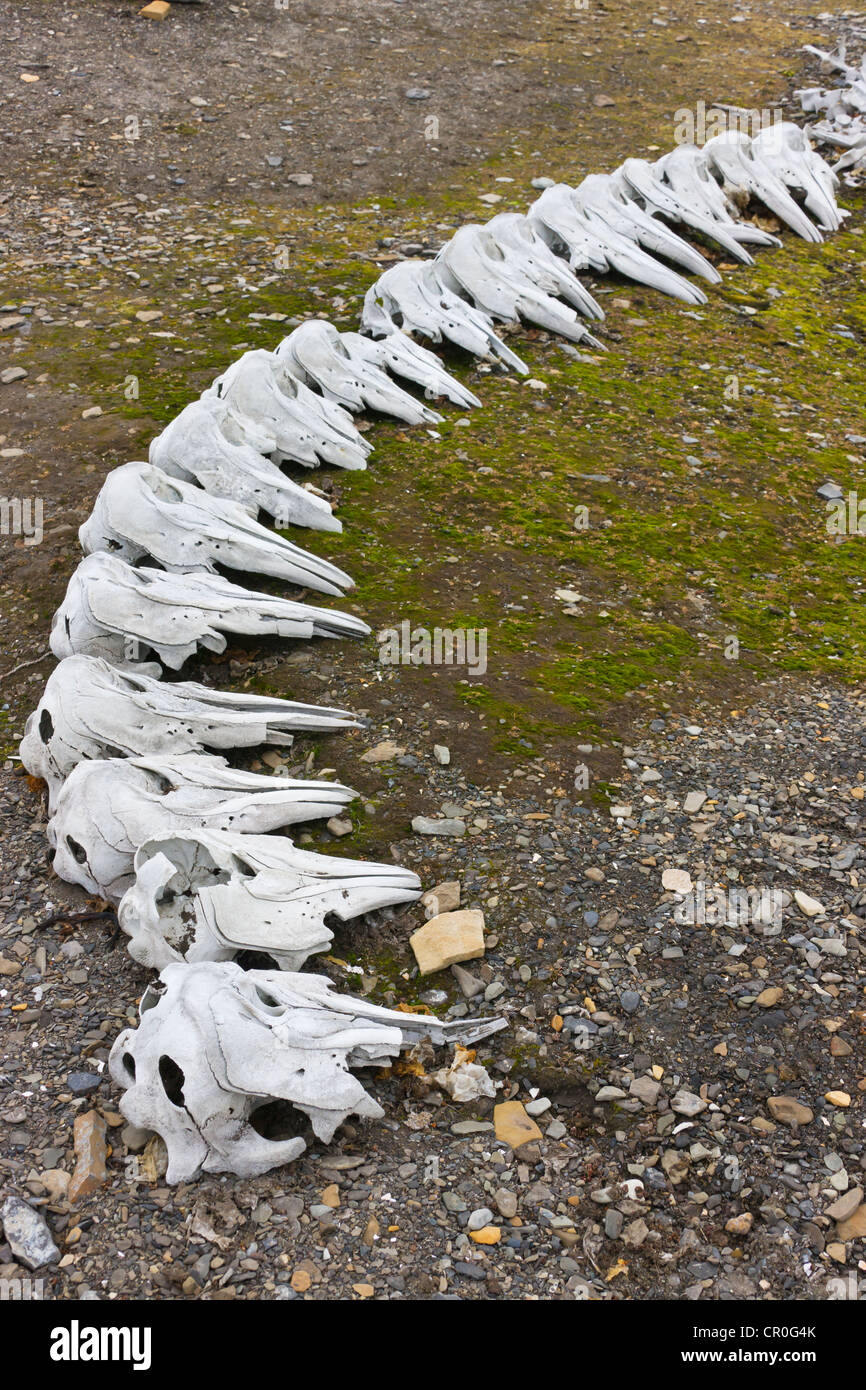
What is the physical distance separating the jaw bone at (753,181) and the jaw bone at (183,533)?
584 cm

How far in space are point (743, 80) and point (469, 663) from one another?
9222 millimetres

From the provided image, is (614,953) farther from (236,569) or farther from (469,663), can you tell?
(236,569)

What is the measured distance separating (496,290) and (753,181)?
3038 millimetres

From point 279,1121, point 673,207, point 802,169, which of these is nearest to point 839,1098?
point 279,1121

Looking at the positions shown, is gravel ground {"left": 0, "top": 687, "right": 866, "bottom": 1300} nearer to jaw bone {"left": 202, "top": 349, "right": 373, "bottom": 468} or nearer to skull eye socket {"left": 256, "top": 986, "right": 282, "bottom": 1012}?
skull eye socket {"left": 256, "top": 986, "right": 282, "bottom": 1012}

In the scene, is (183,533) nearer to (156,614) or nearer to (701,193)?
(156,614)

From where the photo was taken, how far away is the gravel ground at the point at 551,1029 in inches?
118

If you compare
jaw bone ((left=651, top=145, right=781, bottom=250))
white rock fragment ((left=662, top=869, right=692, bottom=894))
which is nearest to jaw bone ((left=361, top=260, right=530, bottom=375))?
jaw bone ((left=651, top=145, right=781, bottom=250))

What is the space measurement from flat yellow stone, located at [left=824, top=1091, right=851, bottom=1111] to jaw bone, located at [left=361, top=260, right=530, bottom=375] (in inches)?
192

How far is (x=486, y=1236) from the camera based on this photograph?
3053 millimetres

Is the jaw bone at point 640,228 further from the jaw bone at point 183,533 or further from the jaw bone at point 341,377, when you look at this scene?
the jaw bone at point 183,533

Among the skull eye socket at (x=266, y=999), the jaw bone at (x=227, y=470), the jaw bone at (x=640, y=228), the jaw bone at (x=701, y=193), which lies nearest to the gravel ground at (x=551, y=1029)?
the skull eye socket at (x=266, y=999)

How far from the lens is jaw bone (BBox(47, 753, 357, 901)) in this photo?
3.83m

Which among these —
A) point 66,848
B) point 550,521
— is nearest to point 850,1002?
point 66,848
